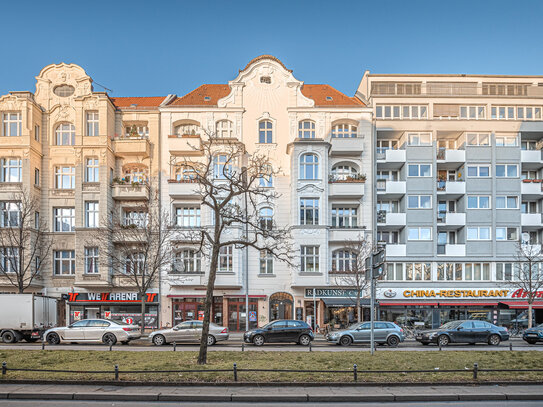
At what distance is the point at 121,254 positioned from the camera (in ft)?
127

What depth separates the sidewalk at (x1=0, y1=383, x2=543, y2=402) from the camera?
12.6 meters

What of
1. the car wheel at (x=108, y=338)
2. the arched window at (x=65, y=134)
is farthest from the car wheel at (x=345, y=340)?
the arched window at (x=65, y=134)

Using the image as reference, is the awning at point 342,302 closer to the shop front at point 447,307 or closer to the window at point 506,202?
the shop front at point 447,307

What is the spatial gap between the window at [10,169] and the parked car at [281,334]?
73.8 ft

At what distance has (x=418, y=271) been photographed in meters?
40.5

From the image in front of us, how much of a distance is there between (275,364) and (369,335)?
10.9 m

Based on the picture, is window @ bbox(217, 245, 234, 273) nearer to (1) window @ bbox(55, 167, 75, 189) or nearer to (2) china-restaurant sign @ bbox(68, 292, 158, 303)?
(2) china-restaurant sign @ bbox(68, 292, 158, 303)

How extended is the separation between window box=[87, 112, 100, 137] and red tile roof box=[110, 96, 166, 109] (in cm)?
394

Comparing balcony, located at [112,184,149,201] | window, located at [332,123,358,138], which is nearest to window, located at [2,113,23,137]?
balcony, located at [112,184,149,201]

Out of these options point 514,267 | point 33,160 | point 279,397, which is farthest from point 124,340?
point 514,267

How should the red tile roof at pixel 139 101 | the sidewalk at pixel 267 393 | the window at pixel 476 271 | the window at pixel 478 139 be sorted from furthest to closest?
the red tile roof at pixel 139 101 → the window at pixel 478 139 → the window at pixel 476 271 → the sidewalk at pixel 267 393

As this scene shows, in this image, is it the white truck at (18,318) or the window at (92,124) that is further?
the window at (92,124)

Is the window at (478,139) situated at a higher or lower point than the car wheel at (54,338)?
higher

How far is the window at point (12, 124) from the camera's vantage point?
126 feet
